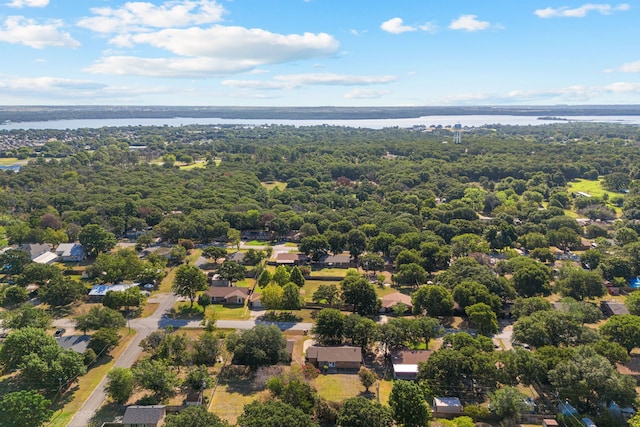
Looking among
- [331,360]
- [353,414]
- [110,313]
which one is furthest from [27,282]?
[353,414]

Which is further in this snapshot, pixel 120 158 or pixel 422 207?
pixel 120 158

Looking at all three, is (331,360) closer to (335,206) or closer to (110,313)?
(110,313)

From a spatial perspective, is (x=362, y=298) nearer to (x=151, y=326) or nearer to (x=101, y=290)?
(x=151, y=326)

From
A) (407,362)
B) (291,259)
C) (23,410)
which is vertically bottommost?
(407,362)

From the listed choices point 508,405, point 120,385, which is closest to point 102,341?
point 120,385

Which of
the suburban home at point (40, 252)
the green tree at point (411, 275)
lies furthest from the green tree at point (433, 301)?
the suburban home at point (40, 252)
